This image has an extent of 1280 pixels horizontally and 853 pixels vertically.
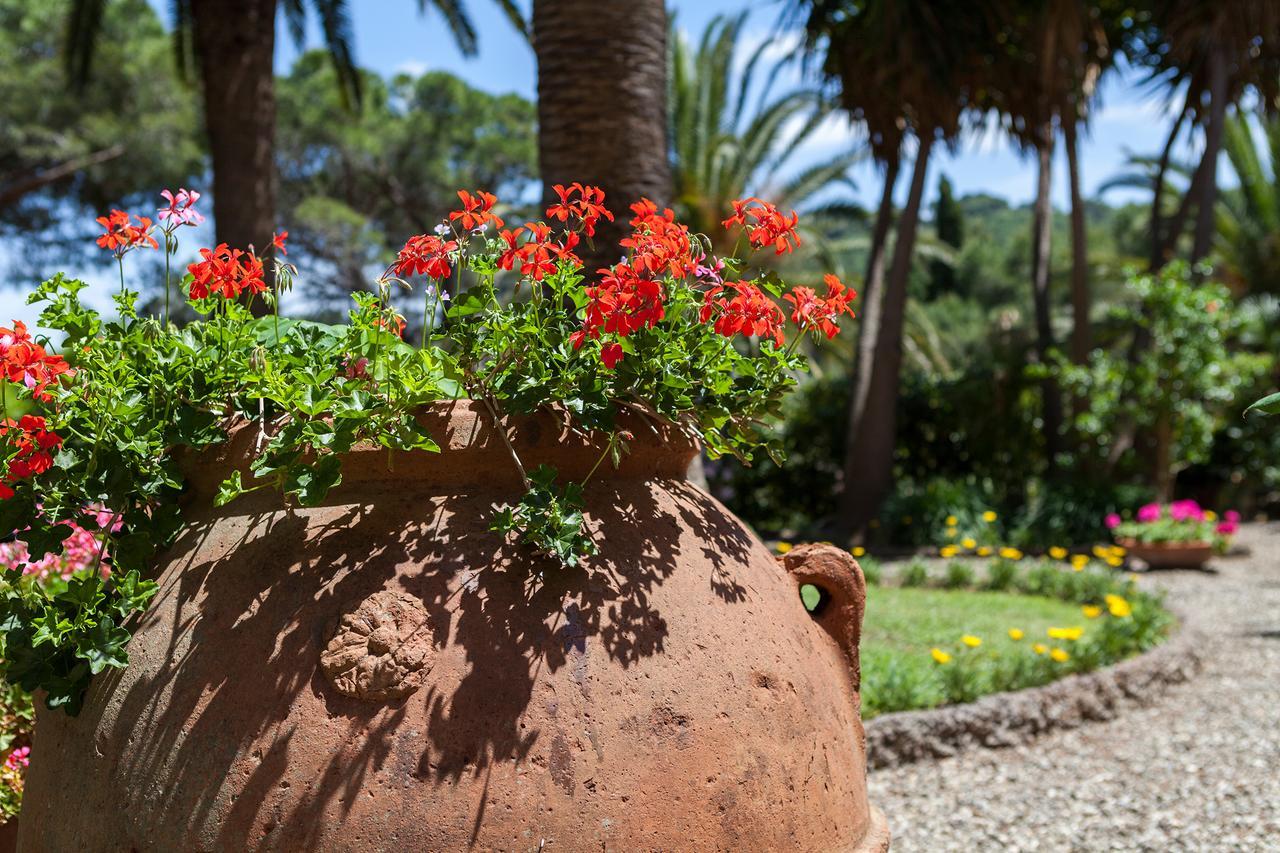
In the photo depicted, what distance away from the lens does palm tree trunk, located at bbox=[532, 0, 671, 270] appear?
176 inches

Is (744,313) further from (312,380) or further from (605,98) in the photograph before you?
(605,98)

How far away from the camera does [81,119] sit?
676 inches

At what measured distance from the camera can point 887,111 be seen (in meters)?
11.8

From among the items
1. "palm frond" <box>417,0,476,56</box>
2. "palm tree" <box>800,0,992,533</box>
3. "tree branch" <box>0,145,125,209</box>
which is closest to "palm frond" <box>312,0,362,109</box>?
"palm frond" <box>417,0,476,56</box>

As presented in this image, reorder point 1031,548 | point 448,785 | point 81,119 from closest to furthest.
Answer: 1. point 448,785
2. point 1031,548
3. point 81,119

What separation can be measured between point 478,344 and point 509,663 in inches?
19.6

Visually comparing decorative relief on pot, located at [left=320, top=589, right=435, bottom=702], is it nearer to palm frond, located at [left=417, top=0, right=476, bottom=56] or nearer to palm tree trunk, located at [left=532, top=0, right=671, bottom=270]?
palm tree trunk, located at [left=532, top=0, right=671, bottom=270]

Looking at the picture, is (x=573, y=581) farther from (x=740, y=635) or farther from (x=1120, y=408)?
(x=1120, y=408)

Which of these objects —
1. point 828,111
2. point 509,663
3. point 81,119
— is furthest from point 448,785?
point 81,119

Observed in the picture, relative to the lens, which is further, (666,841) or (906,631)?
(906,631)

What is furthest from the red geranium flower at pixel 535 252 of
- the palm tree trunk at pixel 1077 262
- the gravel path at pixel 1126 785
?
the palm tree trunk at pixel 1077 262

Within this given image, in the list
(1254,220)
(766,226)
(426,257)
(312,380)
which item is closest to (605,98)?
(766,226)

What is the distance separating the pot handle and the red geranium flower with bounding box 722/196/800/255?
→ 0.58 m

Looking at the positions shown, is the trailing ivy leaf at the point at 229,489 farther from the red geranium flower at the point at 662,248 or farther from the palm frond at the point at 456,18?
the palm frond at the point at 456,18
